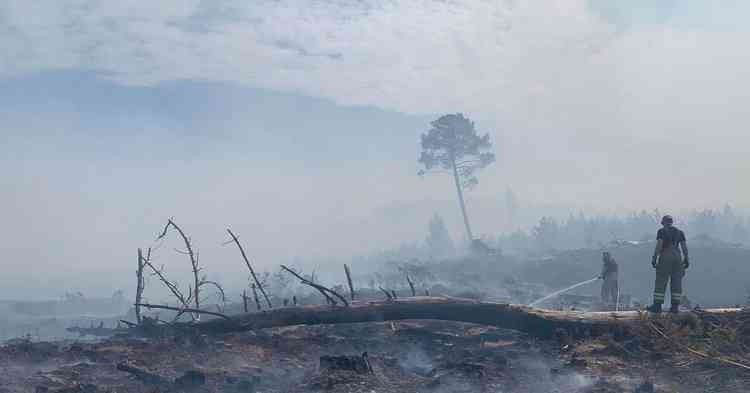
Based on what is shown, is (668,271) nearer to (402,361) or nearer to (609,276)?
(402,361)

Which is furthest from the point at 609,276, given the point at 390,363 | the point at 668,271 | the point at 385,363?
the point at 385,363

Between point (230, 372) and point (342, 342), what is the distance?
8.53 feet

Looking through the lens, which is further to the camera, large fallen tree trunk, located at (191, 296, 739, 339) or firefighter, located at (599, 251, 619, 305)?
firefighter, located at (599, 251, 619, 305)

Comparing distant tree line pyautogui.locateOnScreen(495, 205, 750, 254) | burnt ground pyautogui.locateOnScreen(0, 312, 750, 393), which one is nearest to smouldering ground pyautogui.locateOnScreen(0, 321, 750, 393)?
burnt ground pyautogui.locateOnScreen(0, 312, 750, 393)

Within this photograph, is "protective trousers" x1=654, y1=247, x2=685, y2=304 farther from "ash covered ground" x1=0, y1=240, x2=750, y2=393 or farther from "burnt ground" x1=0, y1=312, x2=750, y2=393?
"burnt ground" x1=0, y1=312, x2=750, y2=393

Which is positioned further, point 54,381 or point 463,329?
point 463,329

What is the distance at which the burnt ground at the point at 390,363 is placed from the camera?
7293mm

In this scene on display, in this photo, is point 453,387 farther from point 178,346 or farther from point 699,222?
point 699,222

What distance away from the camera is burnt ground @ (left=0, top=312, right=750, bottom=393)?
23.9ft

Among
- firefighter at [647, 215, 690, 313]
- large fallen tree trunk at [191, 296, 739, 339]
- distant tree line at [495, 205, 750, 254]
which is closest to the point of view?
firefighter at [647, 215, 690, 313]

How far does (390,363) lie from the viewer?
917 centimetres

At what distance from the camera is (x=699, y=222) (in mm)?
39469

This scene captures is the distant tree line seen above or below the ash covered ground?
above

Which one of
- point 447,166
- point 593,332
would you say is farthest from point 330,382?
point 447,166
